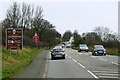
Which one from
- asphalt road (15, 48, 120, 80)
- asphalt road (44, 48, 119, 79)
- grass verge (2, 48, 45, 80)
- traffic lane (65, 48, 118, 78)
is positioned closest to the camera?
grass verge (2, 48, 45, 80)

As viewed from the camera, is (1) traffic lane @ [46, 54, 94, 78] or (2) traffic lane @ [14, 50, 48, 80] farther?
(1) traffic lane @ [46, 54, 94, 78]

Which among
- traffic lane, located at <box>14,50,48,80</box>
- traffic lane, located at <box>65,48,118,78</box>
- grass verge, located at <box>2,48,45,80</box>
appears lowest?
traffic lane, located at <box>65,48,118,78</box>

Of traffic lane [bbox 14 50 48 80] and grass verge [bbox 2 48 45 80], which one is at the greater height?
grass verge [bbox 2 48 45 80]

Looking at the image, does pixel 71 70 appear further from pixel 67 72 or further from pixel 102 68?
pixel 102 68

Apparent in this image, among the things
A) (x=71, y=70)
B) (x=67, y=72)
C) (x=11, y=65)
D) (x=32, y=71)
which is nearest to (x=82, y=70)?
(x=71, y=70)

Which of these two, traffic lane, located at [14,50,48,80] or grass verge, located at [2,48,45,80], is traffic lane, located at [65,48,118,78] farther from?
grass verge, located at [2,48,45,80]

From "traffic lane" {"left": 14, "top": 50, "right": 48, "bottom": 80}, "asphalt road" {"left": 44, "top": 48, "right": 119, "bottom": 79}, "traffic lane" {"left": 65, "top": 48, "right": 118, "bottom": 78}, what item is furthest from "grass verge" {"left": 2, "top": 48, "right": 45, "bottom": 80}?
"traffic lane" {"left": 65, "top": 48, "right": 118, "bottom": 78}

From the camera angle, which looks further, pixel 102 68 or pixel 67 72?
pixel 102 68

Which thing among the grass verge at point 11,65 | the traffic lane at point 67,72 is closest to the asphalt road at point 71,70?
the traffic lane at point 67,72

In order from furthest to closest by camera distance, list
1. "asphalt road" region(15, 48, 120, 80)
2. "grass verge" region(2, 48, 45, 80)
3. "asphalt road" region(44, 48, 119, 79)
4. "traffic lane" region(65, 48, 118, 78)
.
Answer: "traffic lane" region(65, 48, 118, 78), "asphalt road" region(44, 48, 119, 79), "asphalt road" region(15, 48, 120, 80), "grass verge" region(2, 48, 45, 80)

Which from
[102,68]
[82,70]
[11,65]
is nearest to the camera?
[82,70]

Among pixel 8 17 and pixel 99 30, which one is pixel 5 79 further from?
pixel 99 30

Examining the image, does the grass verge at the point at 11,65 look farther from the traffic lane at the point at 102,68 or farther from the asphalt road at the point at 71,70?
the traffic lane at the point at 102,68

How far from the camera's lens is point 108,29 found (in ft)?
251
